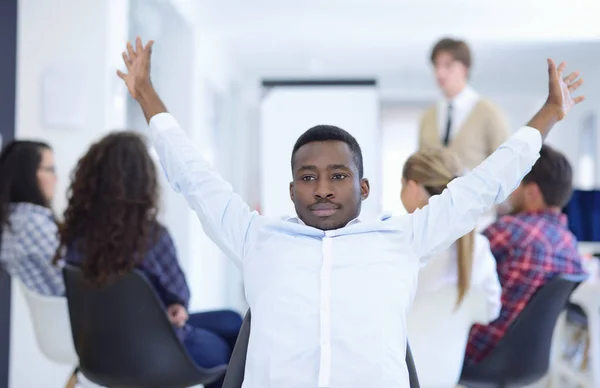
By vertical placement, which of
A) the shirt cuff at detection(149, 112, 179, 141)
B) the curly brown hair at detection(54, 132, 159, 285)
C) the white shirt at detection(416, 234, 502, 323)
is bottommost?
the white shirt at detection(416, 234, 502, 323)

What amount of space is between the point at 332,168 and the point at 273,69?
8.87 meters

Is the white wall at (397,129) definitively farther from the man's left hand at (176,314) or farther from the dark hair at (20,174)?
the man's left hand at (176,314)

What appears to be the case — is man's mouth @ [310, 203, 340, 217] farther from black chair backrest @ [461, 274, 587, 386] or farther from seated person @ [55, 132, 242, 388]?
black chair backrest @ [461, 274, 587, 386]

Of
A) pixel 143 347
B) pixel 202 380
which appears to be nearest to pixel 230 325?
pixel 202 380

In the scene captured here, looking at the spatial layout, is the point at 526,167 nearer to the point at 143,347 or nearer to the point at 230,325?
the point at 143,347

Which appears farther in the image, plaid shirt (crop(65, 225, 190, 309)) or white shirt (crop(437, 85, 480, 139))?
white shirt (crop(437, 85, 480, 139))

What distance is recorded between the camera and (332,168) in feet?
4.40

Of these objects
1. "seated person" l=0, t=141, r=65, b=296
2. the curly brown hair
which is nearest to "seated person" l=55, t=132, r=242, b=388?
the curly brown hair

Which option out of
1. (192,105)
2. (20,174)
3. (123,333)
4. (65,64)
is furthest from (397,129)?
(123,333)

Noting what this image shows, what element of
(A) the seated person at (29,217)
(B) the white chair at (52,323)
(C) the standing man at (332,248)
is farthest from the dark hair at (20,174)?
(C) the standing man at (332,248)

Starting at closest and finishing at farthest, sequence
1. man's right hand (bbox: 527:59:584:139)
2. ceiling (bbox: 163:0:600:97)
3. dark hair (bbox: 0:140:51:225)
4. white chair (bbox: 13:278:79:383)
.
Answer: man's right hand (bbox: 527:59:584:139) < white chair (bbox: 13:278:79:383) < dark hair (bbox: 0:140:51:225) < ceiling (bbox: 163:0:600:97)

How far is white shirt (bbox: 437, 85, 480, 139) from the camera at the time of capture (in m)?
3.18

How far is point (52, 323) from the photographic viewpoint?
2.36 metres

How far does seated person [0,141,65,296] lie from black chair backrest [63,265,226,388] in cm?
45
